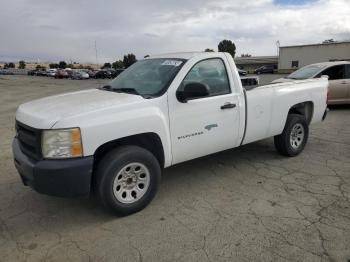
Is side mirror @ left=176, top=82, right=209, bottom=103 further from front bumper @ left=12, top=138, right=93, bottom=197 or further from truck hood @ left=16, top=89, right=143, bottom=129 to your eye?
front bumper @ left=12, top=138, right=93, bottom=197

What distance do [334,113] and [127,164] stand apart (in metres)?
8.59

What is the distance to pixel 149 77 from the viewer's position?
4340 mm

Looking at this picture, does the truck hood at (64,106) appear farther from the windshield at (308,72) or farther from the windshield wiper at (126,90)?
the windshield at (308,72)

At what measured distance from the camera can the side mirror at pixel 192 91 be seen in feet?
12.6

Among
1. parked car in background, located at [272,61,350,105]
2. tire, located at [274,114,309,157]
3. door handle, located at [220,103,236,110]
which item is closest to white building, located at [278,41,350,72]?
parked car in background, located at [272,61,350,105]

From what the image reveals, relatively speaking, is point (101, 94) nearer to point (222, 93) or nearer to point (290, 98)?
point (222, 93)

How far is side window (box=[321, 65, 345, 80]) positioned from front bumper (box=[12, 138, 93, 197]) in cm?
924

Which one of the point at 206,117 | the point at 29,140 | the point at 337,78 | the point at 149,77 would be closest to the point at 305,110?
the point at 206,117

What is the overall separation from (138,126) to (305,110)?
12.1 feet

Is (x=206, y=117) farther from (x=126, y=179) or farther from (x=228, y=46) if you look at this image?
(x=228, y=46)

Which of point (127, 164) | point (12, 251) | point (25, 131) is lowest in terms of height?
point (12, 251)

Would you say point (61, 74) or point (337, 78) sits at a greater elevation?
point (337, 78)

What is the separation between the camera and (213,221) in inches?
142

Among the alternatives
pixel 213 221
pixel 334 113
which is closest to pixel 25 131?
pixel 213 221
